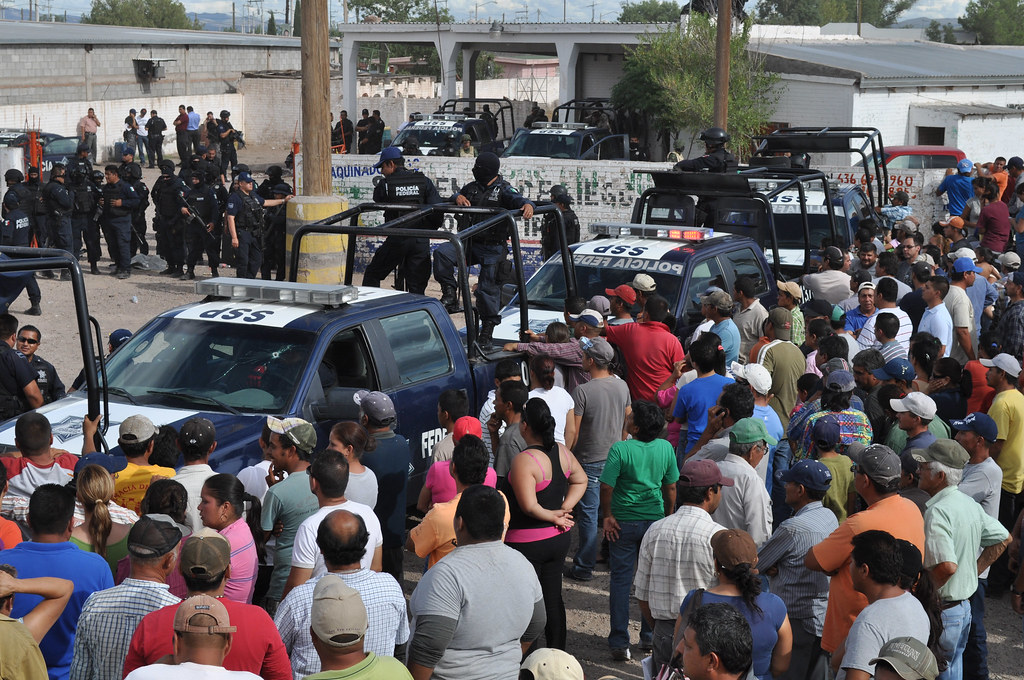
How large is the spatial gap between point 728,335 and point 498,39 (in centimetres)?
2489

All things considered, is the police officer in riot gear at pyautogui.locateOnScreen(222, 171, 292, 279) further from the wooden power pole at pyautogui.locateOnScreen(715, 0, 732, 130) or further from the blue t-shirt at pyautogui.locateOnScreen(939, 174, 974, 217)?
the blue t-shirt at pyautogui.locateOnScreen(939, 174, 974, 217)

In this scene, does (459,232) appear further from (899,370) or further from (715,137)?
(715,137)

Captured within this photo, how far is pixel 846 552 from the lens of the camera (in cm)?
487

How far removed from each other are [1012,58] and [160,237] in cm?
3041

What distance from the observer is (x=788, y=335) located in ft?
26.5

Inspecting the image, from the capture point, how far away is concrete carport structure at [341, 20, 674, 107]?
3062 centimetres

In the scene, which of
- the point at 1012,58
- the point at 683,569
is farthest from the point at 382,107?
the point at 683,569

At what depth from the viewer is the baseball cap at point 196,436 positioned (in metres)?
5.41

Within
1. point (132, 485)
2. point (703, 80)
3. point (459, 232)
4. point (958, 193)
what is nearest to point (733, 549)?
point (132, 485)

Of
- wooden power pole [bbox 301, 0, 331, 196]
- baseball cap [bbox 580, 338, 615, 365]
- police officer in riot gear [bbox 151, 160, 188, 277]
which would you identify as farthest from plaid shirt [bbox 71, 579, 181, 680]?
police officer in riot gear [bbox 151, 160, 188, 277]

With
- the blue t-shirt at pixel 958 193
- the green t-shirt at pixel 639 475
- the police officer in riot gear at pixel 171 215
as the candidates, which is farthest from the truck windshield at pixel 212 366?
the blue t-shirt at pixel 958 193

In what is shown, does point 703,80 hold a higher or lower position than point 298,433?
higher

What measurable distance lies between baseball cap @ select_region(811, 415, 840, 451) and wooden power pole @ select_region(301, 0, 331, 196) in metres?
8.82

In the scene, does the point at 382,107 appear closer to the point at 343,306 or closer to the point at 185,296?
the point at 185,296
